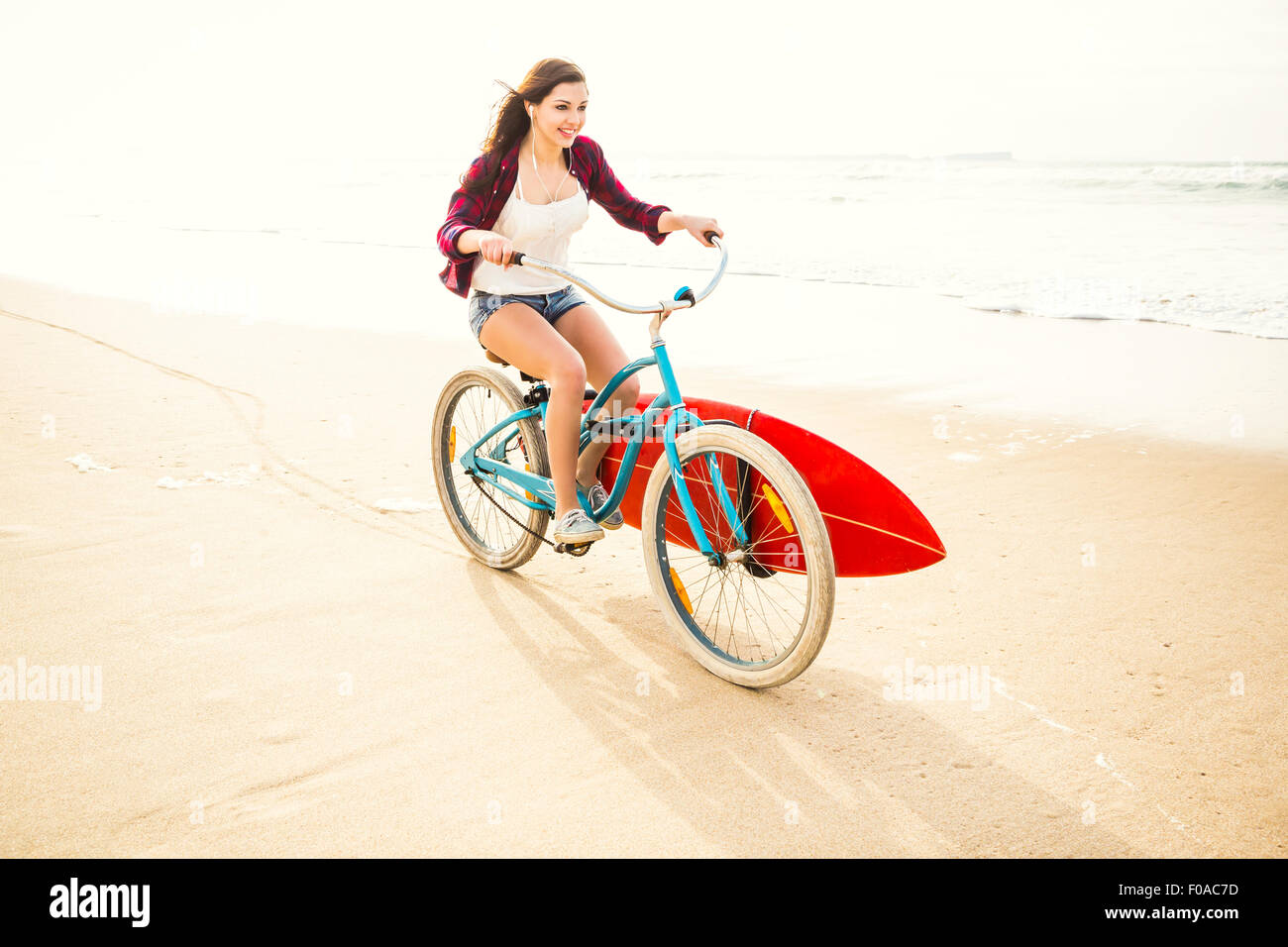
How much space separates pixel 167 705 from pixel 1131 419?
5.40 m

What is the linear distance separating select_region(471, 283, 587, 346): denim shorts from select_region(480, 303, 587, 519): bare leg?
0.06 metres

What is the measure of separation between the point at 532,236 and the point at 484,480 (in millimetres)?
1091

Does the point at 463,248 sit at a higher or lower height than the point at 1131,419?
higher

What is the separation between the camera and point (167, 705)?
280 cm

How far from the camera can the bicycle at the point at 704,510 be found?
106 inches

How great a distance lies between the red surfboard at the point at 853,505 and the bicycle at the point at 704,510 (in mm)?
124

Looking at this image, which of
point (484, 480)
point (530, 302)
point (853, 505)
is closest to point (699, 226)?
point (530, 302)

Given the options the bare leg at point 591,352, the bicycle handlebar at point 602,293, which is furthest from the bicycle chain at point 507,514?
the bicycle handlebar at point 602,293

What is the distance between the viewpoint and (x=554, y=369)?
3.19 m

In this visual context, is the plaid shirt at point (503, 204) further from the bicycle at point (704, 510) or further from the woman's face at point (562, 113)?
the bicycle at point (704, 510)

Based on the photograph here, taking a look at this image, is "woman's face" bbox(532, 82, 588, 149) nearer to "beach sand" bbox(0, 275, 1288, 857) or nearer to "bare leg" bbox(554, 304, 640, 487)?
"bare leg" bbox(554, 304, 640, 487)

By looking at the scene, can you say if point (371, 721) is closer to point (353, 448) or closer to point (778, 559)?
point (778, 559)

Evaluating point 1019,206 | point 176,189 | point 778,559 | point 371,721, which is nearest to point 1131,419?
point 778,559
